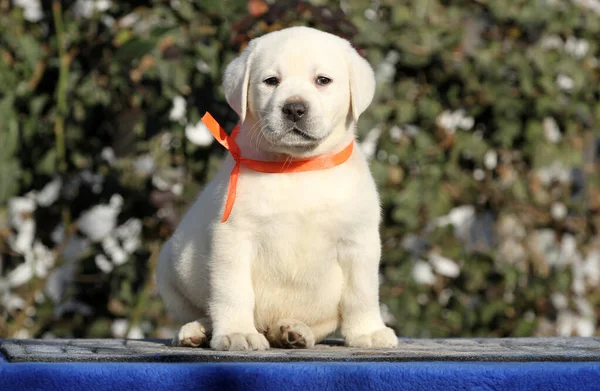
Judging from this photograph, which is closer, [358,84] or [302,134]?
[302,134]

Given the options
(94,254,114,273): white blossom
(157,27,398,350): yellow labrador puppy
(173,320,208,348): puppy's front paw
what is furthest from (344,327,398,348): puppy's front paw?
(94,254,114,273): white blossom

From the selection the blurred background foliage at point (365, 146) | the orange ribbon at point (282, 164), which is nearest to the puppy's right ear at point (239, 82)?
the orange ribbon at point (282, 164)

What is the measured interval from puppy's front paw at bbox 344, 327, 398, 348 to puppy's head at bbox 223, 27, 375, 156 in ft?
2.22

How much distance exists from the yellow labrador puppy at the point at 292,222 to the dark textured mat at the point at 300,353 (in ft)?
0.45

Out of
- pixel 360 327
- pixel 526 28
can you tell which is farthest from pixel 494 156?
pixel 360 327

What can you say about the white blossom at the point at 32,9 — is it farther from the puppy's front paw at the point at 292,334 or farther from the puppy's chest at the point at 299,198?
the puppy's front paw at the point at 292,334

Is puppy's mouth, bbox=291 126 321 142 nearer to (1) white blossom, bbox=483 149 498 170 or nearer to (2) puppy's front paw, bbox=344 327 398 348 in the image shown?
(2) puppy's front paw, bbox=344 327 398 348

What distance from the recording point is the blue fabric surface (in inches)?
100

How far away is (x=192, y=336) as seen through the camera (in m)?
3.41

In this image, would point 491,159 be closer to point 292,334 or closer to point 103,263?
point 103,263

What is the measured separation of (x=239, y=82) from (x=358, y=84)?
0.42 m

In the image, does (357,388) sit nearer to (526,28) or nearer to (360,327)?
(360,327)

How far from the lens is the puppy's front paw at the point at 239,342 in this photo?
3141 mm

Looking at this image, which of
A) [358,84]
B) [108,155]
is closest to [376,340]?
[358,84]
